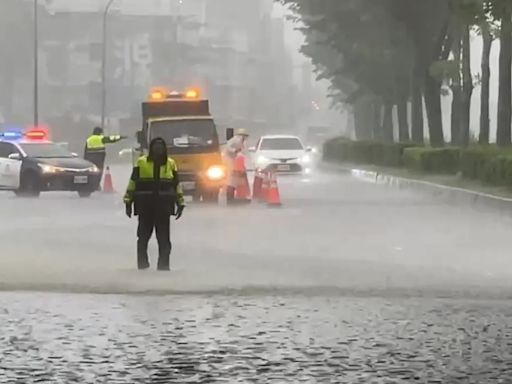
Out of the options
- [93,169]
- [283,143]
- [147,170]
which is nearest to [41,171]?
[93,169]

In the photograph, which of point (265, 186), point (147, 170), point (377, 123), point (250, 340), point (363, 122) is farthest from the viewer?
point (363, 122)

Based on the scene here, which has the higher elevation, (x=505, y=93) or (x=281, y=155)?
(x=505, y=93)

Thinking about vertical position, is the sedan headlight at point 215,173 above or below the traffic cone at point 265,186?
above

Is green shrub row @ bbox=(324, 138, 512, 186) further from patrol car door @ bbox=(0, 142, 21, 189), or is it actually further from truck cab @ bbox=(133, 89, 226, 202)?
patrol car door @ bbox=(0, 142, 21, 189)

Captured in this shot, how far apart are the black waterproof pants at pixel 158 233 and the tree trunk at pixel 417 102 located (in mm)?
34148

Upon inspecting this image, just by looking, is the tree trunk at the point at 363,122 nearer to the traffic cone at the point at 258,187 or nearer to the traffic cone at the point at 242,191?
the traffic cone at the point at 258,187

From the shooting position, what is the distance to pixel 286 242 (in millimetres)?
20188

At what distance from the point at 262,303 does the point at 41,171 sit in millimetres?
20835

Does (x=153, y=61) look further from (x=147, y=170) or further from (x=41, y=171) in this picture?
(x=147, y=170)

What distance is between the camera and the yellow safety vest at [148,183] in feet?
Result: 52.2

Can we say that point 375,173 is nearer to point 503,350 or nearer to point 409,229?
point 409,229

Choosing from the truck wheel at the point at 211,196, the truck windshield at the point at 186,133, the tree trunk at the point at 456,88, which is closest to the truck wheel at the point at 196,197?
the truck wheel at the point at 211,196

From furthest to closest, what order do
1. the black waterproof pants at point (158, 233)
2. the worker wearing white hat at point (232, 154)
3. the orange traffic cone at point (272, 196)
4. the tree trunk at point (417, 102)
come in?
the tree trunk at point (417, 102) → the worker wearing white hat at point (232, 154) → the orange traffic cone at point (272, 196) → the black waterproof pants at point (158, 233)

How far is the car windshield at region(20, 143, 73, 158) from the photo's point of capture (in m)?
34.6
